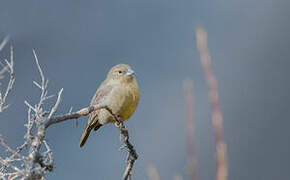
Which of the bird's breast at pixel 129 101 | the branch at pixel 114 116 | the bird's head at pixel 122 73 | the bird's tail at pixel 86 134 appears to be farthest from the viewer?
the bird's tail at pixel 86 134

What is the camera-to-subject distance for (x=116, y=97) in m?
4.36

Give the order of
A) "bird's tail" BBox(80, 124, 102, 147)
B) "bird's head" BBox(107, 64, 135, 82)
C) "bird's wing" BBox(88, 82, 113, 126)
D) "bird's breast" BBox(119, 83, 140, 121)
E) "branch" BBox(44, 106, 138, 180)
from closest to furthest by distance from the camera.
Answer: "branch" BBox(44, 106, 138, 180) < "bird's breast" BBox(119, 83, 140, 121) < "bird's wing" BBox(88, 82, 113, 126) < "bird's head" BBox(107, 64, 135, 82) < "bird's tail" BBox(80, 124, 102, 147)

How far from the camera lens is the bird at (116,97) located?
4.27 metres

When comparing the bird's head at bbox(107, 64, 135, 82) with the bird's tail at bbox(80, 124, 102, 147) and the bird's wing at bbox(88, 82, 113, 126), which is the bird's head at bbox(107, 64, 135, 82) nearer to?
the bird's wing at bbox(88, 82, 113, 126)

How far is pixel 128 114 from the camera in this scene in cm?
427

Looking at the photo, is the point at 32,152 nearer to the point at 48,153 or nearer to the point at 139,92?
the point at 48,153

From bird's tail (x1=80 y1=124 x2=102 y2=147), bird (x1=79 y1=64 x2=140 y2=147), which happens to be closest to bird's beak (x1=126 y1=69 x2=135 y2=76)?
bird (x1=79 y1=64 x2=140 y2=147)

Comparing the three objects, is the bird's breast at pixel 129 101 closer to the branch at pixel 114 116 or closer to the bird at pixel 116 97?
the bird at pixel 116 97

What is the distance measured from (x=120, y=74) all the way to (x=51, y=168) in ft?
9.86

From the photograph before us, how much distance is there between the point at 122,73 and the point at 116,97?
0.50 m

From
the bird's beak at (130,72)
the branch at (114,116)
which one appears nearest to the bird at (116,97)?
the bird's beak at (130,72)

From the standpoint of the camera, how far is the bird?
427 centimetres

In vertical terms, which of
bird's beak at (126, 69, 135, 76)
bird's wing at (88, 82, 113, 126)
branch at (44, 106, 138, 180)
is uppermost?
bird's beak at (126, 69, 135, 76)

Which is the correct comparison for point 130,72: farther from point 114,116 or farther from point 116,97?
point 114,116
